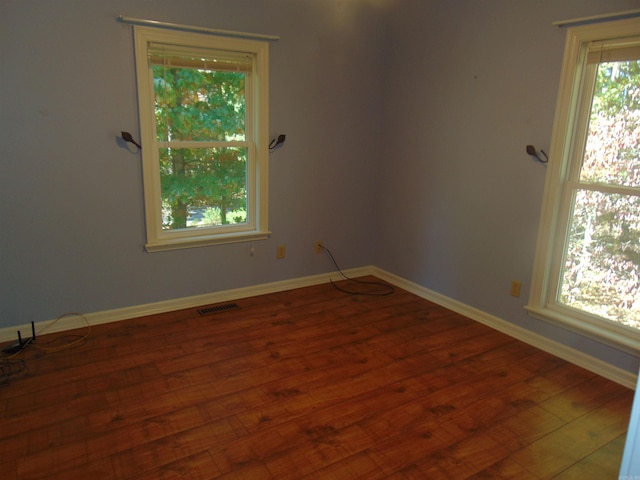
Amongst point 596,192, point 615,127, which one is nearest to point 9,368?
point 596,192

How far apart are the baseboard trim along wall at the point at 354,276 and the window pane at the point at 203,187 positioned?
582 mm

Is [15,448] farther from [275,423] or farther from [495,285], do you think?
[495,285]

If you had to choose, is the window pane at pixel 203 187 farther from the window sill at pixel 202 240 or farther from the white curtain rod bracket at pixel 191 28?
the white curtain rod bracket at pixel 191 28

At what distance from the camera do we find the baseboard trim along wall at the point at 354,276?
2848 mm

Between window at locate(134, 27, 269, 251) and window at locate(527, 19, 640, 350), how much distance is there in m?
2.05

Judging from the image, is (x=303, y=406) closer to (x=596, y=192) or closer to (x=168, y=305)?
(x=168, y=305)

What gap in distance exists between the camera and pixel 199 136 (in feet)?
11.2

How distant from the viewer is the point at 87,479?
1.90 meters

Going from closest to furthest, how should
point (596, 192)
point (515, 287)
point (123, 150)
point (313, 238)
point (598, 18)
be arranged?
point (598, 18)
point (596, 192)
point (123, 150)
point (515, 287)
point (313, 238)

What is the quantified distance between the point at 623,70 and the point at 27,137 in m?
3.42

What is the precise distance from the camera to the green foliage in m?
3.26

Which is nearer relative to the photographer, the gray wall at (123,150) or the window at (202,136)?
the gray wall at (123,150)

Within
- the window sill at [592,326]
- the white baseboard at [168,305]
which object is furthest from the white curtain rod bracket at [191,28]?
the window sill at [592,326]

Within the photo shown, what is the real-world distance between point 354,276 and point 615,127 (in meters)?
2.39
